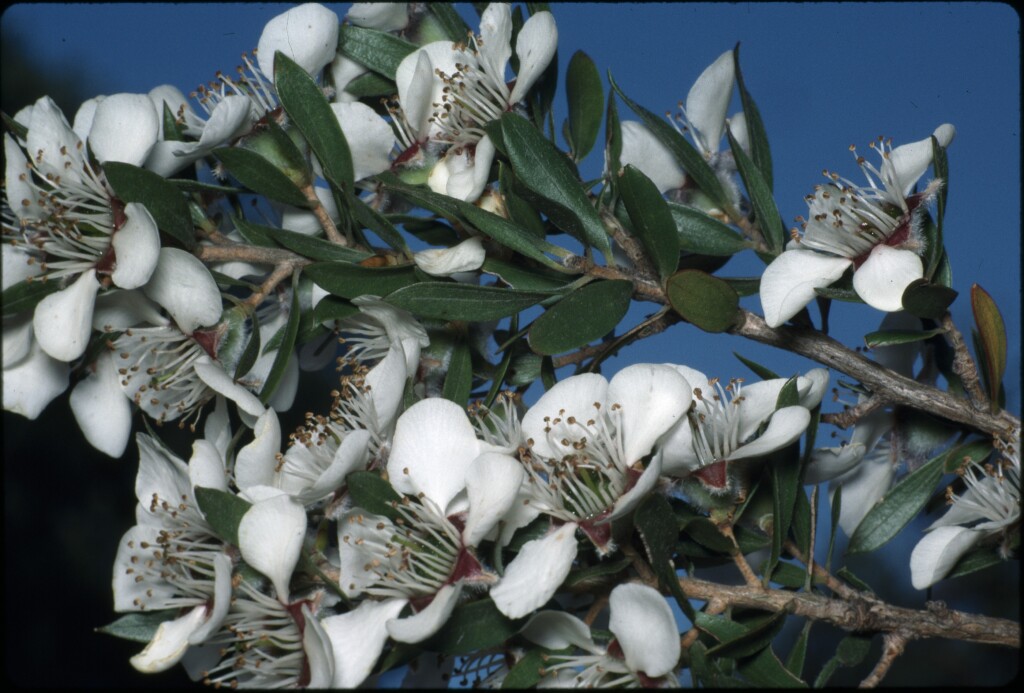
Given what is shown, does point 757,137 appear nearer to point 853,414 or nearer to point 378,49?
point 853,414

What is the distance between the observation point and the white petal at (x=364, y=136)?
1.16 m

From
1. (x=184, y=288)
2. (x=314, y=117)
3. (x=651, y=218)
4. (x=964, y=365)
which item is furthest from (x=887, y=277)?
(x=184, y=288)

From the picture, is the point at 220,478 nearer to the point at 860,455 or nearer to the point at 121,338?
the point at 121,338

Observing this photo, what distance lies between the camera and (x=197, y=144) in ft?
3.57

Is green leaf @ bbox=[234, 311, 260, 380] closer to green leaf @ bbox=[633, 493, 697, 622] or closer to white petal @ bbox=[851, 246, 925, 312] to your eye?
green leaf @ bbox=[633, 493, 697, 622]

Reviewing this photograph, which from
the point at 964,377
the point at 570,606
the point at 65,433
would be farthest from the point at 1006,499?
the point at 65,433

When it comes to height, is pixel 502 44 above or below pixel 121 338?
above

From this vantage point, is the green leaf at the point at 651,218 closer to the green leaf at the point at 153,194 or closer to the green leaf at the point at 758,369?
the green leaf at the point at 758,369

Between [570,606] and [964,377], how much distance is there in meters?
0.51

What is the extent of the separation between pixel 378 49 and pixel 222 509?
605 mm

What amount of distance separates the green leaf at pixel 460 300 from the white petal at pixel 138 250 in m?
0.27

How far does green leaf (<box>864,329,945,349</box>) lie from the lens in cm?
103

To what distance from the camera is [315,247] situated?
111 cm

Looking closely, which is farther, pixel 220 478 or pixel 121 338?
pixel 121 338
